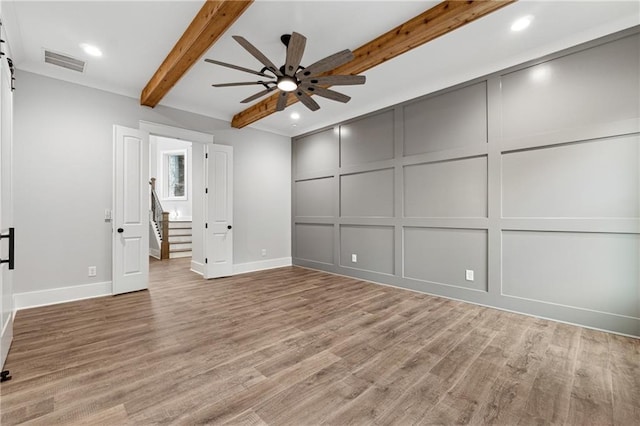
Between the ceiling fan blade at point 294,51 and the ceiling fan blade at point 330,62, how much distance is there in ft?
0.35

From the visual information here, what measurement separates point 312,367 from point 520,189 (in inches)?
122

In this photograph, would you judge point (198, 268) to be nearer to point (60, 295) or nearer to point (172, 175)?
point (60, 295)

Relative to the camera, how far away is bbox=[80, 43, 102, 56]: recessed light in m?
3.11

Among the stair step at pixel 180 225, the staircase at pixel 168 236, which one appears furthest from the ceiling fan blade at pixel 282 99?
the stair step at pixel 180 225

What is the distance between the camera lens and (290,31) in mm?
2881

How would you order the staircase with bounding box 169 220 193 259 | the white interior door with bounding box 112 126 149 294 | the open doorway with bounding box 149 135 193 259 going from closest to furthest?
the white interior door with bounding box 112 126 149 294
the staircase with bounding box 169 220 193 259
the open doorway with bounding box 149 135 193 259

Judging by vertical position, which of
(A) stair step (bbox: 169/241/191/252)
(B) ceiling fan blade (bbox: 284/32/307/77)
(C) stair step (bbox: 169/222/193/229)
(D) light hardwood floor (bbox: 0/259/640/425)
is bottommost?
(D) light hardwood floor (bbox: 0/259/640/425)

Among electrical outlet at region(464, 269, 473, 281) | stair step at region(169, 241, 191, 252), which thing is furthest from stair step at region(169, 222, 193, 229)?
electrical outlet at region(464, 269, 473, 281)

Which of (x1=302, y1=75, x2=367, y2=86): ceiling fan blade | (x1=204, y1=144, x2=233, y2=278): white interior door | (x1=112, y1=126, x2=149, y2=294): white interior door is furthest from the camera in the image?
(x1=204, y1=144, x2=233, y2=278): white interior door

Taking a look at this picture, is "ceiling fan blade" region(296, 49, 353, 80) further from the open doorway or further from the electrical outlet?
the open doorway

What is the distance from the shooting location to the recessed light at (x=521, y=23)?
8.70ft

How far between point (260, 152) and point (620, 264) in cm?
562

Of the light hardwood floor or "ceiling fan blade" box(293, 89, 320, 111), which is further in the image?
"ceiling fan blade" box(293, 89, 320, 111)

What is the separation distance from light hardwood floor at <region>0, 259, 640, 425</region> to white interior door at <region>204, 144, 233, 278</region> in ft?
5.28
